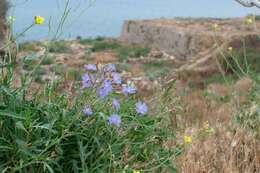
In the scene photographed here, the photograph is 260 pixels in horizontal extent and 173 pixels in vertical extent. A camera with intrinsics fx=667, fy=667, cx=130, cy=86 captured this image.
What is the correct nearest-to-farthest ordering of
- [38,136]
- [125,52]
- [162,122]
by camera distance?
[38,136] < [162,122] < [125,52]

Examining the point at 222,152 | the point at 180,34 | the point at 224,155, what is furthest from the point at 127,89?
the point at 180,34

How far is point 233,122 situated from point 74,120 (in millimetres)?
1729

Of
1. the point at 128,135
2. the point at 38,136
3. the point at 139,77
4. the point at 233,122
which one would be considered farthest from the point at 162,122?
the point at 139,77

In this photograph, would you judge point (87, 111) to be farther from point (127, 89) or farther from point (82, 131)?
point (127, 89)

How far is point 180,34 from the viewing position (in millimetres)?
14797

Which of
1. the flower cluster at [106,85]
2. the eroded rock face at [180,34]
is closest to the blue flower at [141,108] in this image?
the flower cluster at [106,85]

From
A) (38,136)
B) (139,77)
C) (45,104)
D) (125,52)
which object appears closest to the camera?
(38,136)

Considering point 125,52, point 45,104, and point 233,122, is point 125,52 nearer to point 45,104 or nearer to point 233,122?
point 233,122

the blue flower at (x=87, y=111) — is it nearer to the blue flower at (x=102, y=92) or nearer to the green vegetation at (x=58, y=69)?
the blue flower at (x=102, y=92)

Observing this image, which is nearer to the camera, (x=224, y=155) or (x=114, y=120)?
(x=114, y=120)

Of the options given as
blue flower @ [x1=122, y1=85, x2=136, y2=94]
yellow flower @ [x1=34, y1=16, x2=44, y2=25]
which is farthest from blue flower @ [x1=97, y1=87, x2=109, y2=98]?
yellow flower @ [x1=34, y1=16, x2=44, y2=25]

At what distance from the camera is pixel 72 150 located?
7.73 feet

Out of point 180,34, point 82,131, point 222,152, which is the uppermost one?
point 82,131

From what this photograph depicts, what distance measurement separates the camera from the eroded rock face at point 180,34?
45.4 feet
